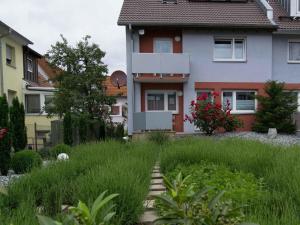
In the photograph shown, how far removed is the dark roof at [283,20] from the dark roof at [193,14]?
1.09 metres

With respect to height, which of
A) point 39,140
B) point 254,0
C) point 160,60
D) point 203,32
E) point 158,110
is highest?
point 254,0

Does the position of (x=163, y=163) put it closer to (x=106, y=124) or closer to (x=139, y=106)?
(x=139, y=106)

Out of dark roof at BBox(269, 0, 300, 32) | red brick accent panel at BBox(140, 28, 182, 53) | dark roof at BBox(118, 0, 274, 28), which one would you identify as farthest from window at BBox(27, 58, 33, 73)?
dark roof at BBox(269, 0, 300, 32)

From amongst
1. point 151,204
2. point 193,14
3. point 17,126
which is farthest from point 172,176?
point 193,14

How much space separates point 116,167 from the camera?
213 inches

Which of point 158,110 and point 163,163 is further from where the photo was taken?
point 158,110

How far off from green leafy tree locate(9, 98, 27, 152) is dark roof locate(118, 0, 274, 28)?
9.14 m

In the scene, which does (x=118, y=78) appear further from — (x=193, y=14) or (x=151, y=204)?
(x=151, y=204)

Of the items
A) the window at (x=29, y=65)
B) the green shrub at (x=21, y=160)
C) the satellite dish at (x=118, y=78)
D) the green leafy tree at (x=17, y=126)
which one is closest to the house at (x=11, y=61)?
the window at (x=29, y=65)

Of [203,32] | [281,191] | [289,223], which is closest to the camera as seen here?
[289,223]

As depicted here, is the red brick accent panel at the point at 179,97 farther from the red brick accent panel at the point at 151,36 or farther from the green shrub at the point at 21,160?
the green shrub at the point at 21,160

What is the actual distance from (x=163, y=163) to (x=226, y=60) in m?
13.2

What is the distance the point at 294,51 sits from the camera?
20047 mm

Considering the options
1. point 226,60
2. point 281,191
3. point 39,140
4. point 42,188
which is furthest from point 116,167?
point 39,140
